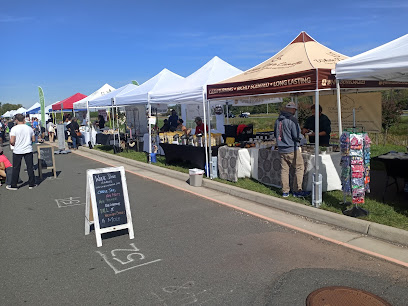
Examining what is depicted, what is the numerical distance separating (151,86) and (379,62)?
29.7 ft

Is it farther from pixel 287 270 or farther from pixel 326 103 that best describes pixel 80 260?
pixel 326 103

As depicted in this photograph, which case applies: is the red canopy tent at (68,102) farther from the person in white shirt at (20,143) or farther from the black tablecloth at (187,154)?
the person in white shirt at (20,143)

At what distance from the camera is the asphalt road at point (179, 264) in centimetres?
371

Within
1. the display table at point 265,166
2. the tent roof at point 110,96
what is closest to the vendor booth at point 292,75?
the display table at point 265,166

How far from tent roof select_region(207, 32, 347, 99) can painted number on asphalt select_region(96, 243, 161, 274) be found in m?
4.09

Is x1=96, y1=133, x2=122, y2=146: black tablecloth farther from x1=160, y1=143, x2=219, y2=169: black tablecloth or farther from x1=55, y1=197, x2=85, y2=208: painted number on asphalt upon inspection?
x1=55, y1=197, x2=85, y2=208: painted number on asphalt

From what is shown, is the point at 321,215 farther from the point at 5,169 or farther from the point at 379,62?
the point at 5,169

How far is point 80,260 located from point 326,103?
1024cm

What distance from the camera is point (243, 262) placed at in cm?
449

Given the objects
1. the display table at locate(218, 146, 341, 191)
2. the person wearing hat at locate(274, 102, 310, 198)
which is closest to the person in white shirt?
the display table at locate(218, 146, 341, 191)

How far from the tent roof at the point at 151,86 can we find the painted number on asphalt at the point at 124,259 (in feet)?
27.0

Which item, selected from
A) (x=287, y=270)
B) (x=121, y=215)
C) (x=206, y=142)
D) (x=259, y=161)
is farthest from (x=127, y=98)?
(x=287, y=270)

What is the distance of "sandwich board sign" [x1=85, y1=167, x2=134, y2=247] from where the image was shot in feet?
17.2

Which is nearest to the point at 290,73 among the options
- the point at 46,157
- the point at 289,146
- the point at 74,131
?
the point at 289,146
